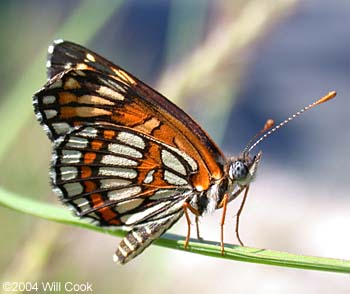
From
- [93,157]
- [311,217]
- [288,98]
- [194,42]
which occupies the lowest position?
[93,157]

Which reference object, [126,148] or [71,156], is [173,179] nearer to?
[126,148]

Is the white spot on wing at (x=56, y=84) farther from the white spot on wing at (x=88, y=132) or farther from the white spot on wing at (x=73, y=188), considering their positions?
the white spot on wing at (x=73, y=188)

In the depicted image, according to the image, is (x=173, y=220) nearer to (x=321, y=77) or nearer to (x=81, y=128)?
(x=81, y=128)

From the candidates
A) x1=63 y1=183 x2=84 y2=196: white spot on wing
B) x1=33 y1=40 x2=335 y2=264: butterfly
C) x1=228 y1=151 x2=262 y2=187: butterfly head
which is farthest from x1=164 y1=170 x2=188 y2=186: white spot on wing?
x1=63 y1=183 x2=84 y2=196: white spot on wing

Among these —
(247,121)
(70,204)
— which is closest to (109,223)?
(70,204)

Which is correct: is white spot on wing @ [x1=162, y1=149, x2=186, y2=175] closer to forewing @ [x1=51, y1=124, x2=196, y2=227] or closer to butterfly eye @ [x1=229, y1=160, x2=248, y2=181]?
forewing @ [x1=51, y1=124, x2=196, y2=227]

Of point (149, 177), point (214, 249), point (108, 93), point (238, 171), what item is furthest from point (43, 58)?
point (214, 249)
